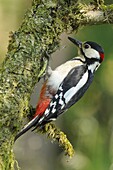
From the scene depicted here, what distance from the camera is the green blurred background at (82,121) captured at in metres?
6.07

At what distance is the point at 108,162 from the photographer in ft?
20.1

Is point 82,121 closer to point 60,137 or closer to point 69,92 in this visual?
point 69,92

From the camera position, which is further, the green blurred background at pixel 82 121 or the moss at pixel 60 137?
the green blurred background at pixel 82 121

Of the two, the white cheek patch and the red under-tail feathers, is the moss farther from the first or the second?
the white cheek patch

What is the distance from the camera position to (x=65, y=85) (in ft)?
14.2

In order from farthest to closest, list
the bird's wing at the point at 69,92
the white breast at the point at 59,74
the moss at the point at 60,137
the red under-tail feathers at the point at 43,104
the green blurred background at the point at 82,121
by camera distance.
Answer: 1. the green blurred background at the point at 82,121
2. the white breast at the point at 59,74
3. the bird's wing at the point at 69,92
4. the red under-tail feathers at the point at 43,104
5. the moss at the point at 60,137

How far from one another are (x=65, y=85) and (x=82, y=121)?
2.36m

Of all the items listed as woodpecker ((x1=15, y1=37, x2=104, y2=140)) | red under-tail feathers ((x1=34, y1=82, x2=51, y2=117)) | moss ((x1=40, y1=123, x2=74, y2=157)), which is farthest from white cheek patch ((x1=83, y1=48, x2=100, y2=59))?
moss ((x1=40, y1=123, x2=74, y2=157))

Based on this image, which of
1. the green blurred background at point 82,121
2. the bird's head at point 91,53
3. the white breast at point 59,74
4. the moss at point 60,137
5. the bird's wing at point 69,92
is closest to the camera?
the moss at point 60,137

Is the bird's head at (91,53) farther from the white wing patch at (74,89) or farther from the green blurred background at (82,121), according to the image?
the green blurred background at (82,121)

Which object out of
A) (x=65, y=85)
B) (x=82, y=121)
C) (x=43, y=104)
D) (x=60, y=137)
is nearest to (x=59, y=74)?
(x=65, y=85)

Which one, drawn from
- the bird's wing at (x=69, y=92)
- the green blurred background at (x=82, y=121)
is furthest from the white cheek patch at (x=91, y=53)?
the green blurred background at (x=82, y=121)

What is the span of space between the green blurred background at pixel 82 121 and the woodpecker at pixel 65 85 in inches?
52.1

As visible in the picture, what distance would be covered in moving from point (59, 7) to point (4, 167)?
3.35 feet
